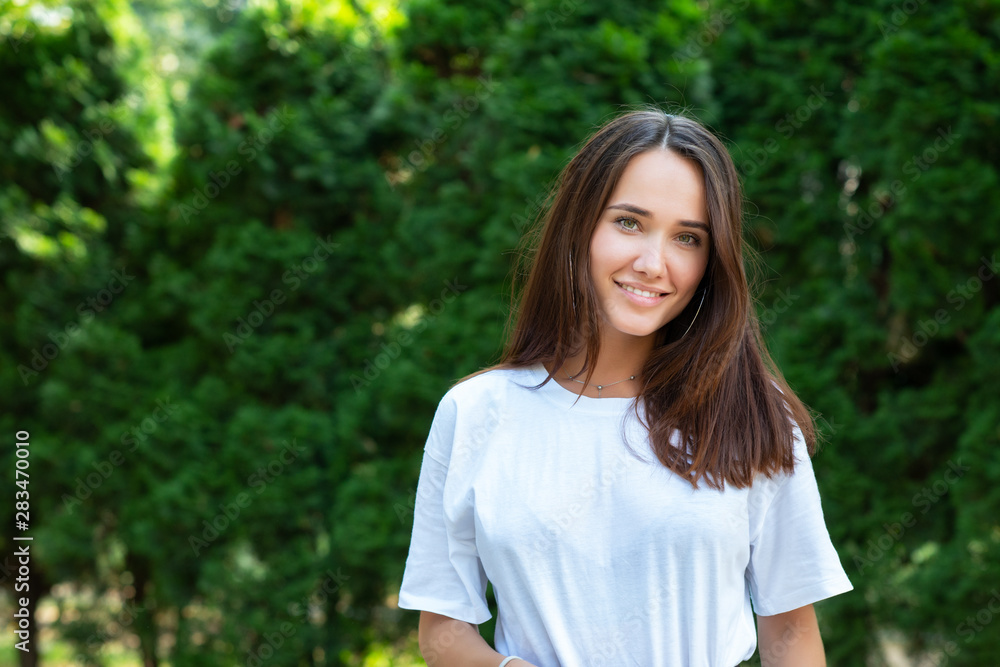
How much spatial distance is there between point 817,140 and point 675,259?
1764mm

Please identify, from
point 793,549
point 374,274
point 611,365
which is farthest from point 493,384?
point 374,274

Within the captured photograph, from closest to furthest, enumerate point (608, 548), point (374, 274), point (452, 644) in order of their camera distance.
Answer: point (608, 548) → point (452, 644) → point (374, 274)

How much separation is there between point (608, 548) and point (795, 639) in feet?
1.28

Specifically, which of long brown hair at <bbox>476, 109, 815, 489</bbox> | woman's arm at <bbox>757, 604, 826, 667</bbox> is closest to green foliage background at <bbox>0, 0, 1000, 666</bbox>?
long brown hair at <bbox>476, 109, 815, 489</bbox>

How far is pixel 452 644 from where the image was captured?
4.82 ft

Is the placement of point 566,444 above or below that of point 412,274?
below

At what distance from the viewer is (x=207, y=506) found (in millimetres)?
3471

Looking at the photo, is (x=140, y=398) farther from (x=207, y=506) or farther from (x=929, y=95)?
(x=929, y=95)

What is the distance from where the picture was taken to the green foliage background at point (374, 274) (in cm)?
263

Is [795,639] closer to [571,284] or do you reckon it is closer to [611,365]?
[611,365]

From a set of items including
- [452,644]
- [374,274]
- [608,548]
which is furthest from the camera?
[374,274]

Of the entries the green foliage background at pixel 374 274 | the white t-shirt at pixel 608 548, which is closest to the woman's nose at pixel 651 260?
the white t-shirt at pixel 608 548

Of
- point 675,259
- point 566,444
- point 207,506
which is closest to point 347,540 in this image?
point 207,506

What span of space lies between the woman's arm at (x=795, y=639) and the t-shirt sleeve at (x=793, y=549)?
0.04 metres
